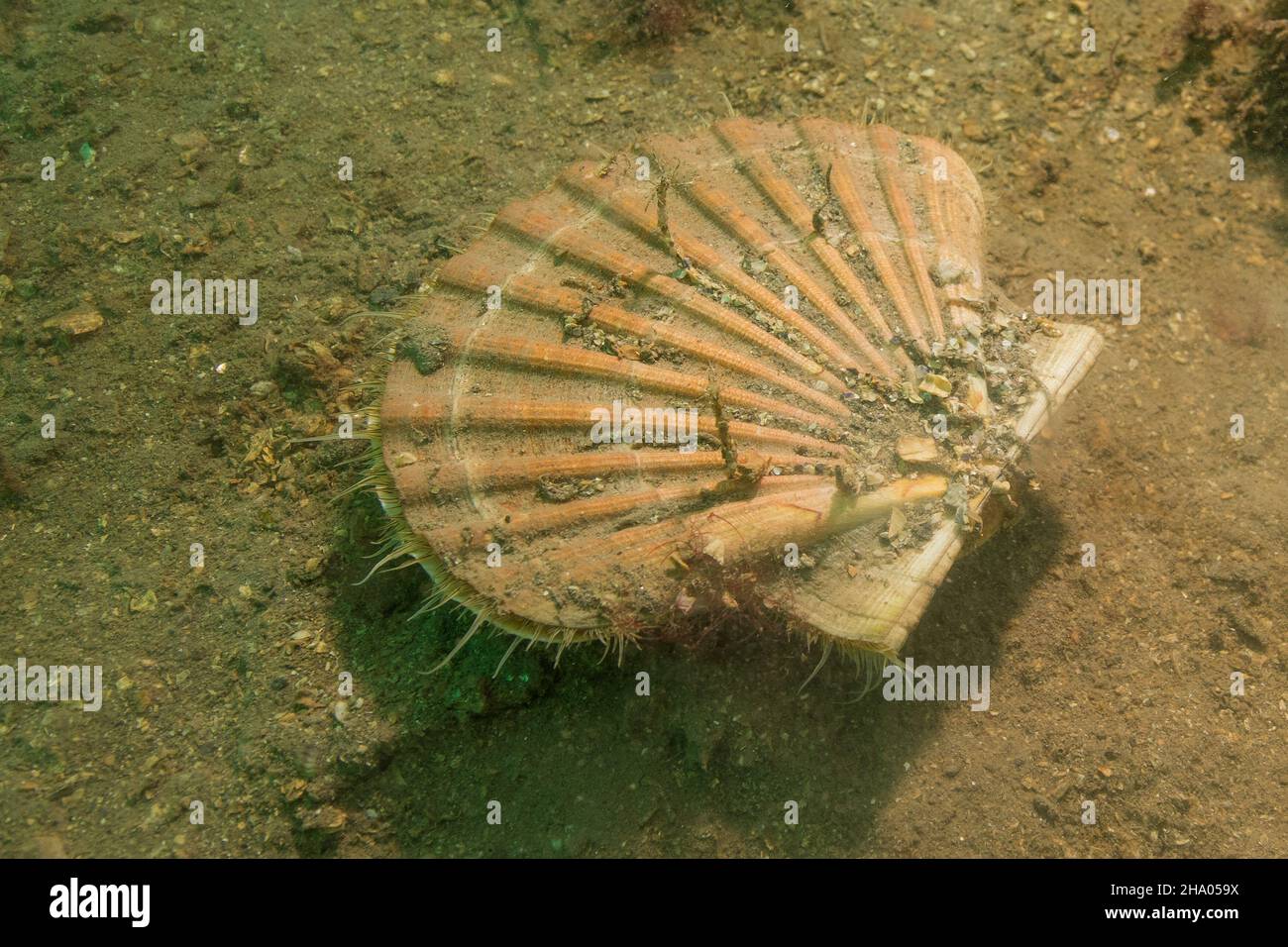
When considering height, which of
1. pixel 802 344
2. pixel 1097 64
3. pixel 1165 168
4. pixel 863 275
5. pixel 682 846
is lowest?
pixel 682 846

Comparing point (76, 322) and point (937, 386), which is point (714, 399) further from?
point (76, 322)

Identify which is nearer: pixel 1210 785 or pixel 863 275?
pixel 1210 785

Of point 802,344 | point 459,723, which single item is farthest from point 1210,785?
point 459,723

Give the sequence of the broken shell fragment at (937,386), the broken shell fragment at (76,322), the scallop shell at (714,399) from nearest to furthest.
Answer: the scallop shell at (714,399) < the broken shell fragment at (937,386) < the broken shell fragment at (76,322)

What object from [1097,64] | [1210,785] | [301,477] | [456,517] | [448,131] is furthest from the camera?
[1097,64]

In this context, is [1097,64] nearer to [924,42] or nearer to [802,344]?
[924,42]

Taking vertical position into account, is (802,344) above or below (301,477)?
above

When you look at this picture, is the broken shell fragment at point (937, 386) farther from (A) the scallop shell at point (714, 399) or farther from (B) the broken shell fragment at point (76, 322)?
(B) the broken shell fragment at point (76, 322)

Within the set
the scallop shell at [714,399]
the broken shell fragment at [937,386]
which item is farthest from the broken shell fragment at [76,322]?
the broken shell fragment at [937,386]

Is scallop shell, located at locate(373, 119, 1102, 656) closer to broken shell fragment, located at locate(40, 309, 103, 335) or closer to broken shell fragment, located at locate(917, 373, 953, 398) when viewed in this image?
broken shell fragment, located at locate(917, 373, 953, 398)
